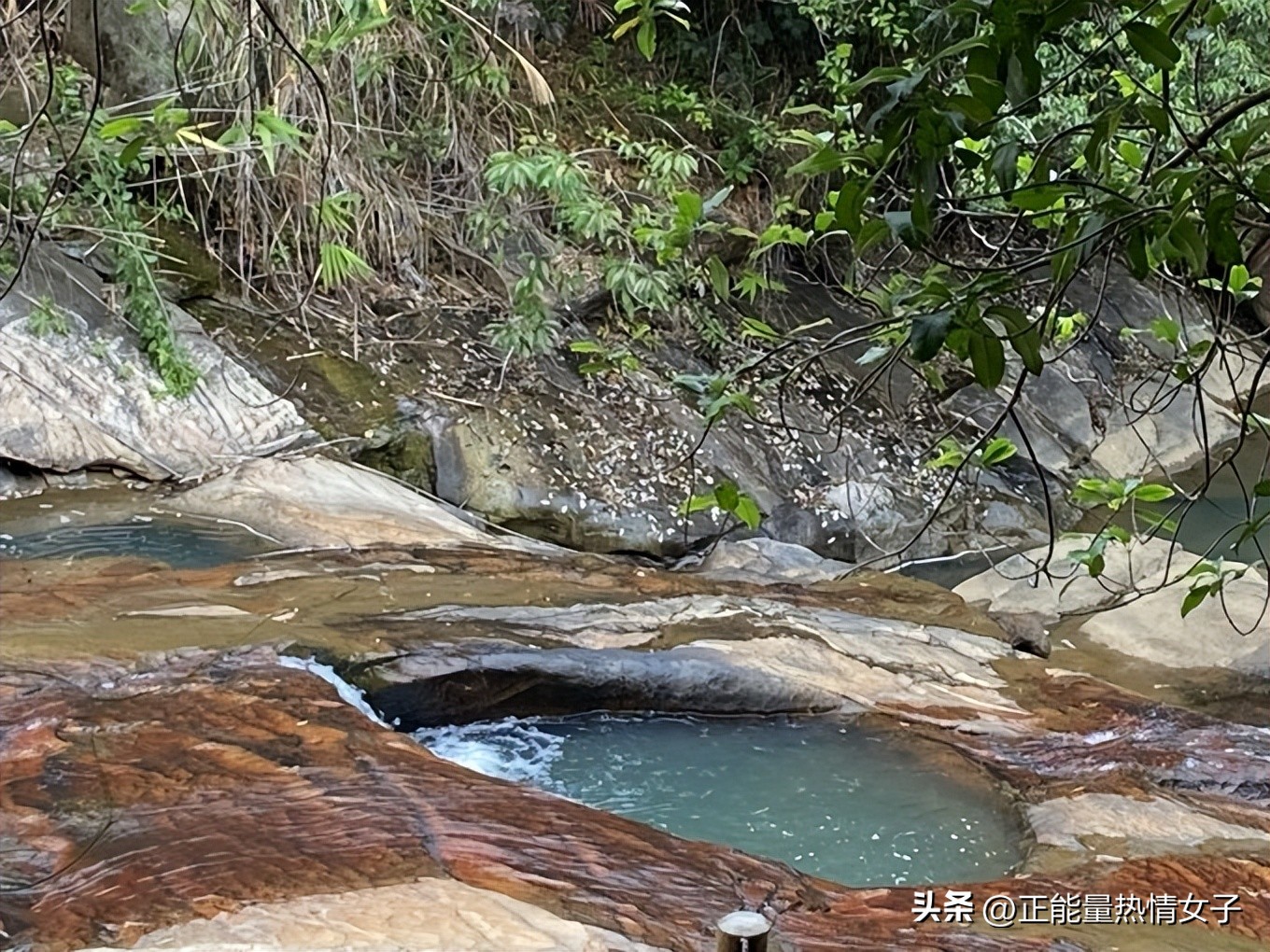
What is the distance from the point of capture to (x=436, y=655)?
136 inches

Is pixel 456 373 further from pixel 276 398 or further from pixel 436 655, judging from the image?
pixel 436 655

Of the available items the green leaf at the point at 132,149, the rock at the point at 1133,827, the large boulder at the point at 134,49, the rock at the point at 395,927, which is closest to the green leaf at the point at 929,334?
the green leaf at the point at 132,149

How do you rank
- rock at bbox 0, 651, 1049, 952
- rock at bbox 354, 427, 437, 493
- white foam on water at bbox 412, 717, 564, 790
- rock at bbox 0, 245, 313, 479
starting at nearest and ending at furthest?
rock at bbox 0, 651, 1049, 952 < white foam on water at bbox 412, 717, 564, 790 < rock at bbox 0, 245, 313, 479 < rock at bbox 354, 427, 437, 493

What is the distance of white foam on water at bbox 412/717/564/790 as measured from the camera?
333 cm

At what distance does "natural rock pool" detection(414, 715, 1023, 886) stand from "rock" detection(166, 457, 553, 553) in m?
1.33

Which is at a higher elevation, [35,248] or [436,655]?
[35,248]

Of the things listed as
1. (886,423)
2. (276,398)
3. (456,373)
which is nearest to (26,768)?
(276,398)

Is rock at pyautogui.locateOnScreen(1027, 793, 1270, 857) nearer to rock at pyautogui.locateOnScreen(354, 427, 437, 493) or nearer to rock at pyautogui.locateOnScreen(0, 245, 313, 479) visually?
rock at pyautogui.locateOnScreen(354, 427, 437, 493)

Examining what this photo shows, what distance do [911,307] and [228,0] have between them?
14.1ft

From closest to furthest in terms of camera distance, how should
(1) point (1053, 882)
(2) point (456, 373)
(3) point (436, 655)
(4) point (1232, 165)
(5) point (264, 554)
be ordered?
(4) point (1232, 165), (1) point (1053, 882), (3) point (436, 655), (5) point (264, 554), (2) point (456, 373)

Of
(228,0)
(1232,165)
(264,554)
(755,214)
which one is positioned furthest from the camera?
(755,214)

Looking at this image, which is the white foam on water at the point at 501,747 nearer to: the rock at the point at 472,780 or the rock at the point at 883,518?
the rock at the point at 472,780

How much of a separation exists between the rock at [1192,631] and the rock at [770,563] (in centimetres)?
125

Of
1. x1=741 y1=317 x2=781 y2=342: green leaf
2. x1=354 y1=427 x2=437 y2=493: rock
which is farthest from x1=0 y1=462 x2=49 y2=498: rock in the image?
x1=741 y1=317 x2=781 y2=342: green leaf
